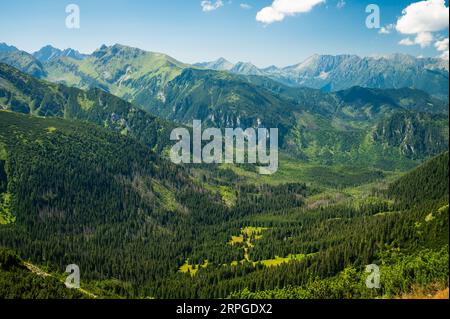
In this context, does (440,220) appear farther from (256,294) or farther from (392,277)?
(256,294)

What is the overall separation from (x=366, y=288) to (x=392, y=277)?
409 inches

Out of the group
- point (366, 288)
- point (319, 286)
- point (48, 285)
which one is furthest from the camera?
point (319, 286)

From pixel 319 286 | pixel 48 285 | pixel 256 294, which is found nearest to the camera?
pixel 48 285

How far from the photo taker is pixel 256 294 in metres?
188

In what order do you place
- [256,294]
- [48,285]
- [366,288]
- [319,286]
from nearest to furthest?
[48,285] < [366,288] < [319,286] < [256,294]

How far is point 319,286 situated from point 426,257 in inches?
1687

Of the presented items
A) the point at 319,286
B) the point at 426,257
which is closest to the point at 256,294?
the point at 319,286
